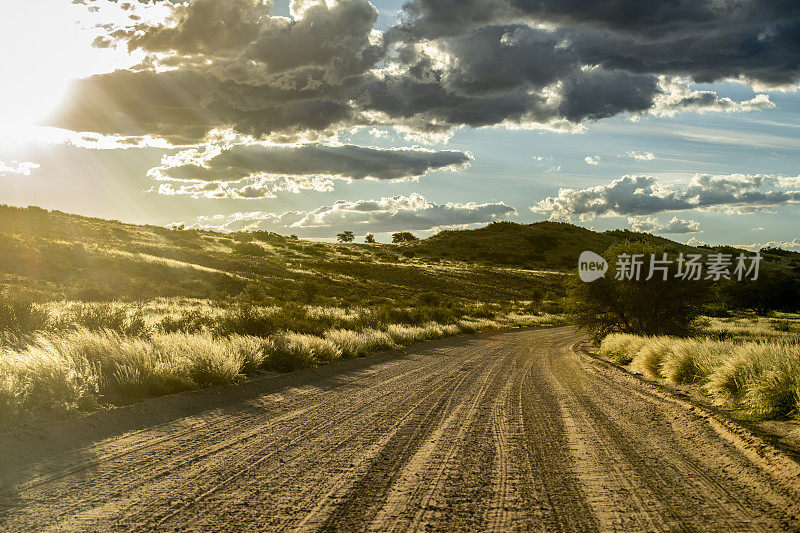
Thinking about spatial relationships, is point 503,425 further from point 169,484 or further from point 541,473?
point 169,484

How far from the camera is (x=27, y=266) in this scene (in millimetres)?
35750

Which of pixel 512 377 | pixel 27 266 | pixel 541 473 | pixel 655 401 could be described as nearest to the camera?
pixel 541 473

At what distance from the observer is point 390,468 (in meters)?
5.89

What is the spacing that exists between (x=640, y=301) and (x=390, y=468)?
23119mm

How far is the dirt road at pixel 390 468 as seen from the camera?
4582 mm

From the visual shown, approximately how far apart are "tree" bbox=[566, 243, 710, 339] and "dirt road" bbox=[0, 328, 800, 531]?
16477 mm

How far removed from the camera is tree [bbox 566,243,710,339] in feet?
81.5

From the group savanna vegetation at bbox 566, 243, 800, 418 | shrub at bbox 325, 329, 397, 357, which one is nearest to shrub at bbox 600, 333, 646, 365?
savanna vegetation at bbox 566, 243, 800, 418

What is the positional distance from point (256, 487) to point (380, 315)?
24870mm

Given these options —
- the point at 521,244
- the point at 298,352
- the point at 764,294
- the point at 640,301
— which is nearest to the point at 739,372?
the point at 298,352

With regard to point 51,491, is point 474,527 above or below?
above

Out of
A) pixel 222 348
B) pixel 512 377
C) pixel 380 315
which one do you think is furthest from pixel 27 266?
pixel 512 377

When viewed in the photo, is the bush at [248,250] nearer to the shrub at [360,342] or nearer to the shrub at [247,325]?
the shrub at [360,342]

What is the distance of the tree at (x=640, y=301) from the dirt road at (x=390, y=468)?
54.1 feet
